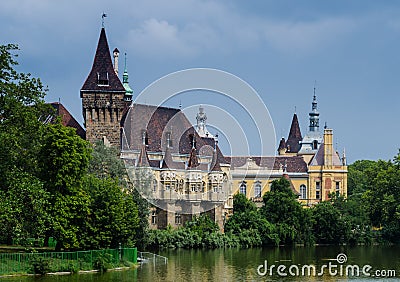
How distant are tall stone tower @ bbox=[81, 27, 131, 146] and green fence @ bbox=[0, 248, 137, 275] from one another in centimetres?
2375

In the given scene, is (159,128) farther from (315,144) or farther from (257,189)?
(315,144)

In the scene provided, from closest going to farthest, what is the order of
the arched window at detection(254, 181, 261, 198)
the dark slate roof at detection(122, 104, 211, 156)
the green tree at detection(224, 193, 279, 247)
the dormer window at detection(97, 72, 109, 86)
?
the dormer window at detection(97, 72, 109, 86) → the green tree at detection(224, 193, 279, 247) → the dark slate roof at detection(122, 104, 211, 156) → the arched window at detection(254, 181, 261, 198)

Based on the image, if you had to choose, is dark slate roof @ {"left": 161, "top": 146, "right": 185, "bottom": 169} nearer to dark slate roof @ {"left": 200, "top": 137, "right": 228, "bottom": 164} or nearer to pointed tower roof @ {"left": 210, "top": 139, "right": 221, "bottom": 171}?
pointed tower roof @ {"left": 210, "top": 139, "right": 221, "bottom": 171}

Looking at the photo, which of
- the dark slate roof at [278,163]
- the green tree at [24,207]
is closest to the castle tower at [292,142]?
the dark slate roof at [278,163]

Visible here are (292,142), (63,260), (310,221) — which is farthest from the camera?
(292,142)

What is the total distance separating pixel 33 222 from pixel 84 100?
89.8ft

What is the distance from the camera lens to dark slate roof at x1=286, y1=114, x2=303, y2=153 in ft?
409

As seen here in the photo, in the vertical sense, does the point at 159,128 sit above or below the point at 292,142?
below

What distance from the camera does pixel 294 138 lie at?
125812 millimetres

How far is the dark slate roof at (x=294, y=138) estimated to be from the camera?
12475cm

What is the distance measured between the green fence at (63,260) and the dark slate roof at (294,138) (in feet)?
265

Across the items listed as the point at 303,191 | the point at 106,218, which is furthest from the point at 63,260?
the point at 303,191

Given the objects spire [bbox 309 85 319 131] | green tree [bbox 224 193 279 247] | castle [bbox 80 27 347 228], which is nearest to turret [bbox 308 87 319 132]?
spire [bbox 309 85 319 131]

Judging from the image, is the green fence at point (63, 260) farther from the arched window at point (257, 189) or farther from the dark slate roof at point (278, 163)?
the dark slate roof at point (278, 163)
